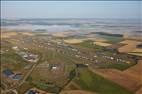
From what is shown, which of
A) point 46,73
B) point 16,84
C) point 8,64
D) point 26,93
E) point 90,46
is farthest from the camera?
point 90,46

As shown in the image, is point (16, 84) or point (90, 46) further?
point (90, 46)

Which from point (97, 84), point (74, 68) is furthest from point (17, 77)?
point (97, 84)

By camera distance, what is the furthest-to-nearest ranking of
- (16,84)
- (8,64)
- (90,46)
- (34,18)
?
1. (34,18)
2. (90,46)
3. (8,64)
4. (16,84)

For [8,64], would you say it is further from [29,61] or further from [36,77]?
[36,77]

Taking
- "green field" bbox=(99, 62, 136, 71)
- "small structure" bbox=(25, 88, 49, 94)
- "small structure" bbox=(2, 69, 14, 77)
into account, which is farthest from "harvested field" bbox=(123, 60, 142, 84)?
"small structure" bbox=(2, 69, 14, 77)

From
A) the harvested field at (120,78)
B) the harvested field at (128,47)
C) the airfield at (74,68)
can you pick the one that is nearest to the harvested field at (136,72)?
the airfield at (74,68)

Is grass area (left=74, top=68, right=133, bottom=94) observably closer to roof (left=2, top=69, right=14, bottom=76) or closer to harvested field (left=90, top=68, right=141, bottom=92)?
harvested field (left=90, top=68, right=141, bottom=92)

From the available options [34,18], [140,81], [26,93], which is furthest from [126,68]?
[34,18]
